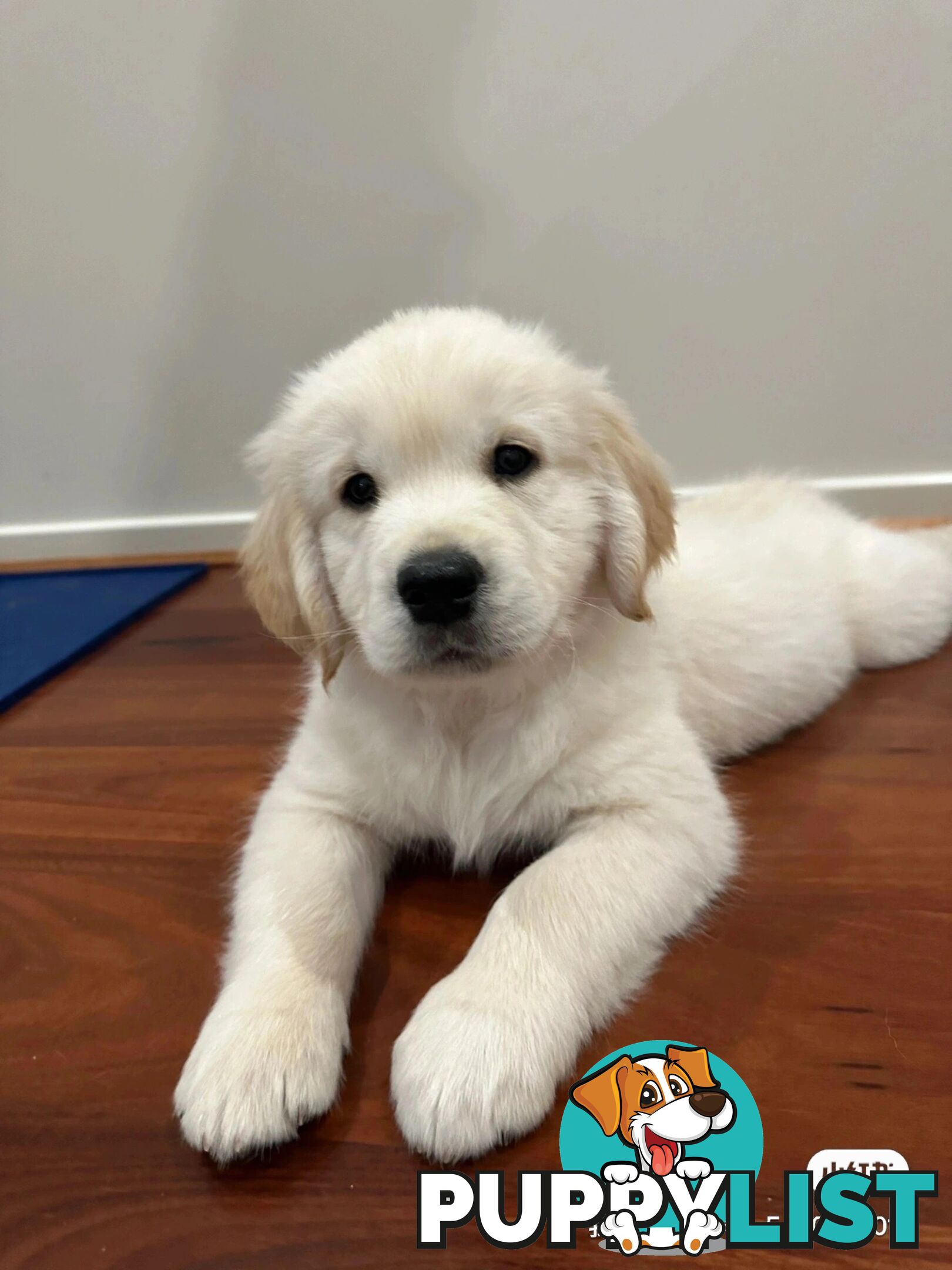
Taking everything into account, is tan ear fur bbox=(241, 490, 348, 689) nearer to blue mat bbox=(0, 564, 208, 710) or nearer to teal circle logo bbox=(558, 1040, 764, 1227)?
teal circle logo bbox=(558, 1040, 764, 1227)

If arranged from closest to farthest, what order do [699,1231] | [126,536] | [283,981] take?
[699,1231], [283,981], [126,536]

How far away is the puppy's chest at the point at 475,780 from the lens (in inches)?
55.4

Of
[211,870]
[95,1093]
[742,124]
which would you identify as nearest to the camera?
[95,1093]

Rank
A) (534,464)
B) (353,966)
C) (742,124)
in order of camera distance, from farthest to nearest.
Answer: (742,124), (534,464), (353,966)

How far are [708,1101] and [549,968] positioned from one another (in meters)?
0.25

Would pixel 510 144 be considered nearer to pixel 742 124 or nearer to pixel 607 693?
pixel 742 124

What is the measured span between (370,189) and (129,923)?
294 cm

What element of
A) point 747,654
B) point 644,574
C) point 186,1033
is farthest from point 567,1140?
point 747,654

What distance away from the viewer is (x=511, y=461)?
4.47 ft

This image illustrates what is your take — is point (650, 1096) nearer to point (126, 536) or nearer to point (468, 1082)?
point (468, 1082)

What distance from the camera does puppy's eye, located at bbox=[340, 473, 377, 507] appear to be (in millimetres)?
1382

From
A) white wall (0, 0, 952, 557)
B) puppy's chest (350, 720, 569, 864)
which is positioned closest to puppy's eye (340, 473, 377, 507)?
puppy's chest (350, 720, 569, 864)

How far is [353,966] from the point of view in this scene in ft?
4.14

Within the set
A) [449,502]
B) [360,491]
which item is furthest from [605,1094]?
[360,491]
